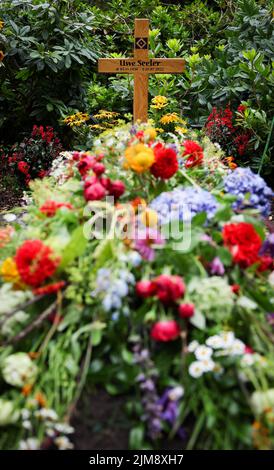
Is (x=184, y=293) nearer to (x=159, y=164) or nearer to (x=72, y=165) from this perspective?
(x=159, y=164)

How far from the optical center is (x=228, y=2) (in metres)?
6.68

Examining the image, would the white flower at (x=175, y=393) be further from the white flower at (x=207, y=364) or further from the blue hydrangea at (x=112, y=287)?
the blue hydrangea at (x=112, y=287)

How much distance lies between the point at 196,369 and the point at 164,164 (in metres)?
0.70

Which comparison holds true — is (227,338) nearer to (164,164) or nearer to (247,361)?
(247,361)

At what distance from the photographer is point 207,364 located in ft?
3.92

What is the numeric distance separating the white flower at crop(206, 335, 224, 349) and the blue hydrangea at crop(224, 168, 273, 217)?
0.55 m

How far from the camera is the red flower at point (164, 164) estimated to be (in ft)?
5.30

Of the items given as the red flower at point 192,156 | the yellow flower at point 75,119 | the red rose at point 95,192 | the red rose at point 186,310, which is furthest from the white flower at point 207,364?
the yellow flower at point 75,119

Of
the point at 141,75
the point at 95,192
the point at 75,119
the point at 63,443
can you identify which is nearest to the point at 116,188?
the point at 95,192

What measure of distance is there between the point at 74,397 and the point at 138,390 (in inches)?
6.0

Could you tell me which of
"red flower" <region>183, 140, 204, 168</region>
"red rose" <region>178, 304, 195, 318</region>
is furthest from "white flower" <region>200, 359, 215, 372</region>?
"red flower" <region>183, 140, 204, 168</region>

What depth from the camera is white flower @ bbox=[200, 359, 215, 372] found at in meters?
1.19

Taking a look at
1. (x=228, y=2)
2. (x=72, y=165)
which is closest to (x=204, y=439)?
(x=72, y=165)

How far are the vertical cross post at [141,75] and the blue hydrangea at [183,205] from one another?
2.28 m
